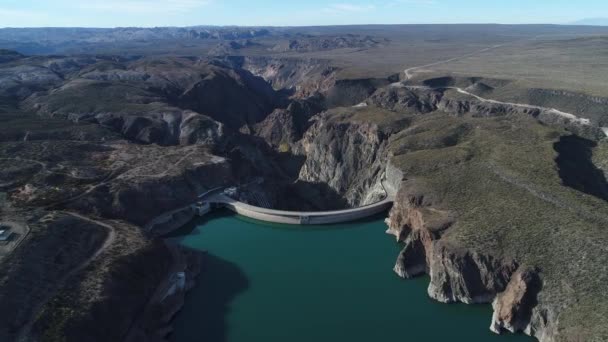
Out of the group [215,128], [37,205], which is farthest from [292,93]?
[37,205]

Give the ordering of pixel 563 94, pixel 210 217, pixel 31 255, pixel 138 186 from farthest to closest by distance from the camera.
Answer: pixel 563 94, pixel 210 217, pixel 138 186, pixel 31 255

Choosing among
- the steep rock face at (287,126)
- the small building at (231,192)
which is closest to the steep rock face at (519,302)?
the small building at (231,192)

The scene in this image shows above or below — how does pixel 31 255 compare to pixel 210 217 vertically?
above

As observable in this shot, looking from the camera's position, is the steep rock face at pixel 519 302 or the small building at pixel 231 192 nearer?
the steep rock face at pixel 519 302

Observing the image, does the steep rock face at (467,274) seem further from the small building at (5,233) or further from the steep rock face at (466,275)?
the small building at (5,233)

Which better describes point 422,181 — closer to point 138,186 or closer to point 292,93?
point 138,186

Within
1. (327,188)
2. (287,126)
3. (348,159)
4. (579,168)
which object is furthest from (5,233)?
(287,126)
